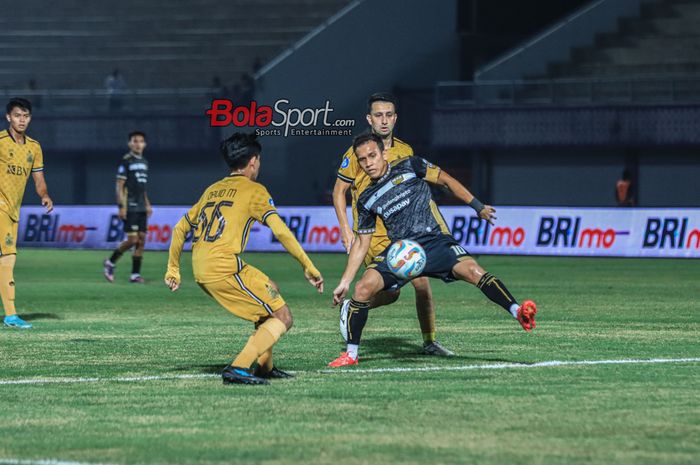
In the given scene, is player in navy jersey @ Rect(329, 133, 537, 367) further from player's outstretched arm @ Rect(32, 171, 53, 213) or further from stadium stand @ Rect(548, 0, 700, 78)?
stadium stand @ Rect(548, 0, 700, 78)

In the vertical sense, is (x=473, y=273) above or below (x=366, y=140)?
below

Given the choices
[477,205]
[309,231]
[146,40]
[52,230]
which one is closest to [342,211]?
[477,205]

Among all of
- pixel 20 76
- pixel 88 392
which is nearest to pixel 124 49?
pixel 20 76

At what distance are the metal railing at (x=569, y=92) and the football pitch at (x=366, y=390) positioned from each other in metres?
19.4

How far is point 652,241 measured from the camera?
29.0 m

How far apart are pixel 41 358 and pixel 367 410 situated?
435cm

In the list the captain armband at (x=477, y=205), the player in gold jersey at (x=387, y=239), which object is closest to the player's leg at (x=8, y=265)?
the player in gold jersey at (x=387, y=239)

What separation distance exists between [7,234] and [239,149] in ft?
19.5

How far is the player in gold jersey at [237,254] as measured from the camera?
10148 mm

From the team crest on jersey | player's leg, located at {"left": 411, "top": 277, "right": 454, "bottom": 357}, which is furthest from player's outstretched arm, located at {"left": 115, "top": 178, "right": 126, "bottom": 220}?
the team crest on jersey

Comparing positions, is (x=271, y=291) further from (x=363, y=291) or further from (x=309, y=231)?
(x=309, y=231)

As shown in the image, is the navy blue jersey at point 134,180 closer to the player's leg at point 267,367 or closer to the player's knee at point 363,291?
the player's knee at point 363,291

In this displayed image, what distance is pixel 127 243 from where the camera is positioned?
23.6 meters

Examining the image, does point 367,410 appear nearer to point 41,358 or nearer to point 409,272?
Answer: point 409,272
